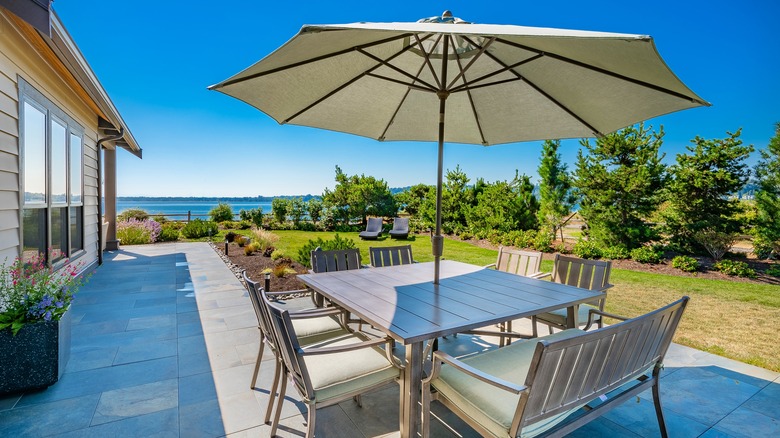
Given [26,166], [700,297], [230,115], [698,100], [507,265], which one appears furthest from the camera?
[230,115]

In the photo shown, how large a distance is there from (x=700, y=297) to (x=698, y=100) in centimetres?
459

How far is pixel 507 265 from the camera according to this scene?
4.00m

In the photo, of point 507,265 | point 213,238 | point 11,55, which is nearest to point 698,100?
point 507,265

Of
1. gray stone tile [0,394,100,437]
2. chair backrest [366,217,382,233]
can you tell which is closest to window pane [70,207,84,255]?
A: gray stone tile [0,394,100,437]

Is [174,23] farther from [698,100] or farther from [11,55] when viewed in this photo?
[698,100]

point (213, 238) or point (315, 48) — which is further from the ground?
point (315, 48)

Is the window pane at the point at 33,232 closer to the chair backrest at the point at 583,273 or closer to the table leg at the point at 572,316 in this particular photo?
the table leg at the point at 572,316

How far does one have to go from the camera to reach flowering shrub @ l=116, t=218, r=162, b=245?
1065 centimetres

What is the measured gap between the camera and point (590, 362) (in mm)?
1565

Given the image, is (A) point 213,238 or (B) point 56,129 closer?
(B) point 56,129

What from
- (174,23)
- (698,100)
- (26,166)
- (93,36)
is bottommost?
(26,166)

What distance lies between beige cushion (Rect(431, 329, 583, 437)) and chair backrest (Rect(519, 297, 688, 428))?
0.11m

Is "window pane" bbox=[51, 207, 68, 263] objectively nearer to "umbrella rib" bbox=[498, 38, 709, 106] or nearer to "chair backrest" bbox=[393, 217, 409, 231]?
"umbrella rib" bbox=[498, 38, 709, 106]

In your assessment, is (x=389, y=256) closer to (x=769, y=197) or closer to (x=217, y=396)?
(x=217, y=396)
